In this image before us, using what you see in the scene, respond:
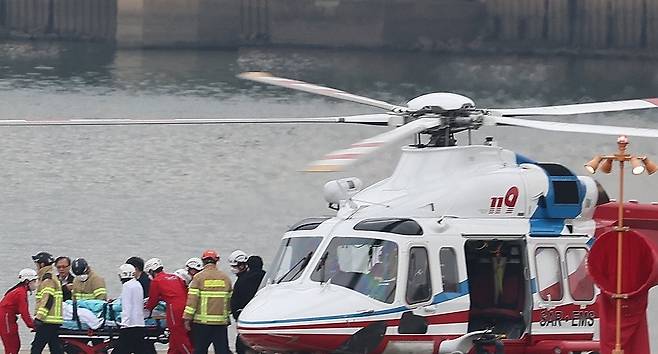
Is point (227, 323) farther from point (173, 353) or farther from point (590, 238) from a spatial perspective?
point (590, 238)

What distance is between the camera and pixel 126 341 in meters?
13.5

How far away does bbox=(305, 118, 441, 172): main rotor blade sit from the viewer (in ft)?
29.8

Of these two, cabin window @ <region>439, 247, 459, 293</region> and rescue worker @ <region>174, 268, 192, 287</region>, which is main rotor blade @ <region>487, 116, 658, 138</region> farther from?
rescue worker @ <region>174, 268, 192, 287</region>

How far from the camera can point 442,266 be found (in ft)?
39.4

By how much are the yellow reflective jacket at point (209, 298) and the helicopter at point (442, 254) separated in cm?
108

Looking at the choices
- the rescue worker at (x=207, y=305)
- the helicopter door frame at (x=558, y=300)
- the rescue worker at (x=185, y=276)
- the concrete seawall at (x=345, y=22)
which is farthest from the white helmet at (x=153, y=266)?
the concrete seawall at (x=345, y=22)

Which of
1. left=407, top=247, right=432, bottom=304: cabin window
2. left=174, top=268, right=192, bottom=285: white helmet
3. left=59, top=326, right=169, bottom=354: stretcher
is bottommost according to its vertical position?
left=59, top=326, right=169, bottom=354: stretcher

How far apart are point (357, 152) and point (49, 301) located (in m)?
4.66

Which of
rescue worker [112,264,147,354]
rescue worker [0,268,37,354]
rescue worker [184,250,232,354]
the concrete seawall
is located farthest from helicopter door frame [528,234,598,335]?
the concrete seawall

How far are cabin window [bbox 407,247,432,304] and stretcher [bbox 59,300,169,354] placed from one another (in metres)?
3.08

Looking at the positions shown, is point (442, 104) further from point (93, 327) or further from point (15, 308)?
point (15, 308)

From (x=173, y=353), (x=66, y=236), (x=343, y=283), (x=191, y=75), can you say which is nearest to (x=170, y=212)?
(x=66, y=236)

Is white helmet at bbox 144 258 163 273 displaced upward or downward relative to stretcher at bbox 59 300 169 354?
upward

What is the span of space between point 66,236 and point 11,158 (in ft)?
32.4
